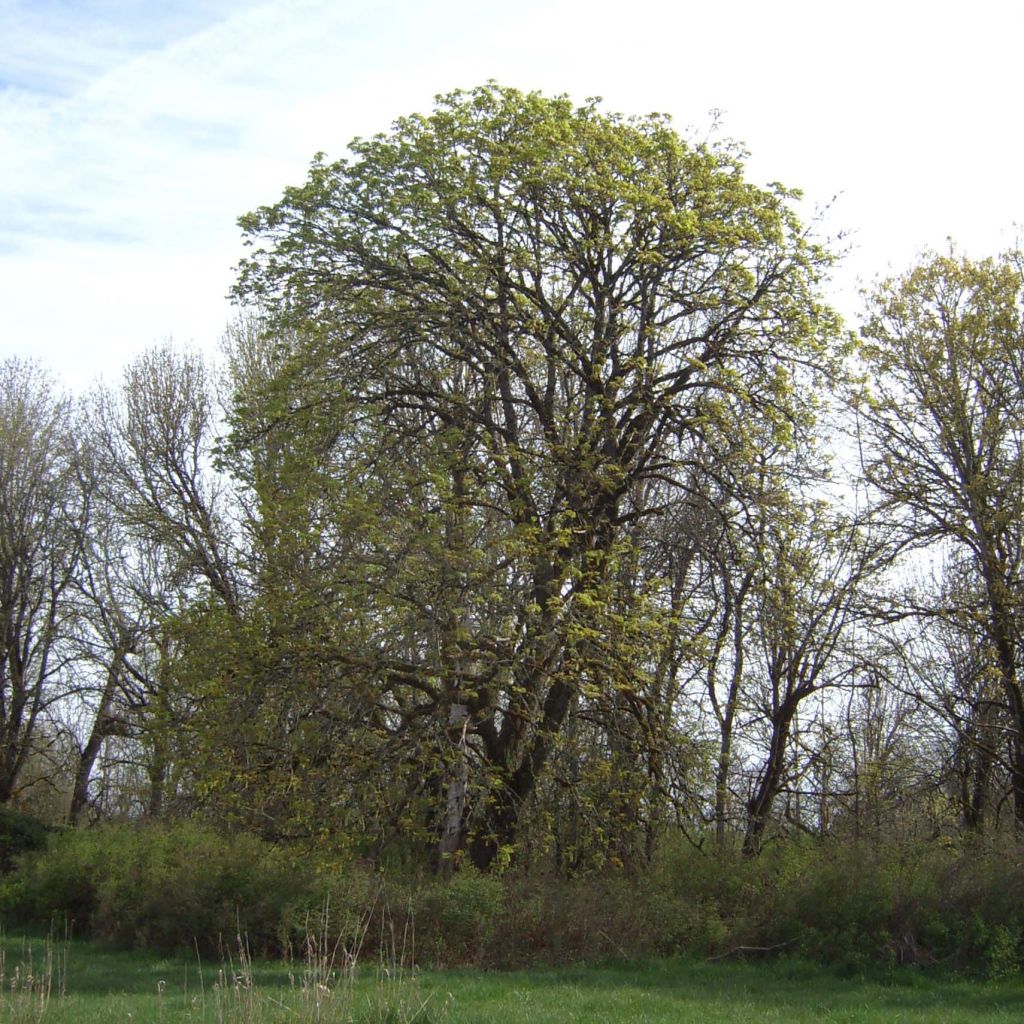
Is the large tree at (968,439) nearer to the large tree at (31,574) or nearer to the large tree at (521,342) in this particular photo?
the large tree at (521,342)

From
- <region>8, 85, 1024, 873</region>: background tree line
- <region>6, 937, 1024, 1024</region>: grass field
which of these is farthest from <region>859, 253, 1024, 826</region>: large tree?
<region>6, 937, 1024, 1024</region>: grass field

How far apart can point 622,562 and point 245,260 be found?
748 centimetres

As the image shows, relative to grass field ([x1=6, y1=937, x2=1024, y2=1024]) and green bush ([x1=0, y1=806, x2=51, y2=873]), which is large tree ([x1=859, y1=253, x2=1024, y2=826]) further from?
green bush ([x1=0, y1=806, x2=51, y2=873])

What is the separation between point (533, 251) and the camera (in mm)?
16797

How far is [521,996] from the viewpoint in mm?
11375

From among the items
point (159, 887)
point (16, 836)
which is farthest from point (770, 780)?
point (16, 836)

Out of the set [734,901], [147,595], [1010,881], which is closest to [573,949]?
[734,901]

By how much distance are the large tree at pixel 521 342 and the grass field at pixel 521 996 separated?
2726mm

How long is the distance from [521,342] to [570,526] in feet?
11.4

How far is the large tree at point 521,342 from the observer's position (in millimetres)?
14820

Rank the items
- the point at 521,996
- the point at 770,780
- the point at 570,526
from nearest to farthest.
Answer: the point at 521,996, the point at 570,526, the point at 770,780

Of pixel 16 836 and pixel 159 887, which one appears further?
pixel 16 836

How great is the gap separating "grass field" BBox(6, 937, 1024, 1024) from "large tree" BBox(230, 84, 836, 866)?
273 centimetres

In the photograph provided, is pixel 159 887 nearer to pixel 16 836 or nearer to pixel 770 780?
pixel 16 836
